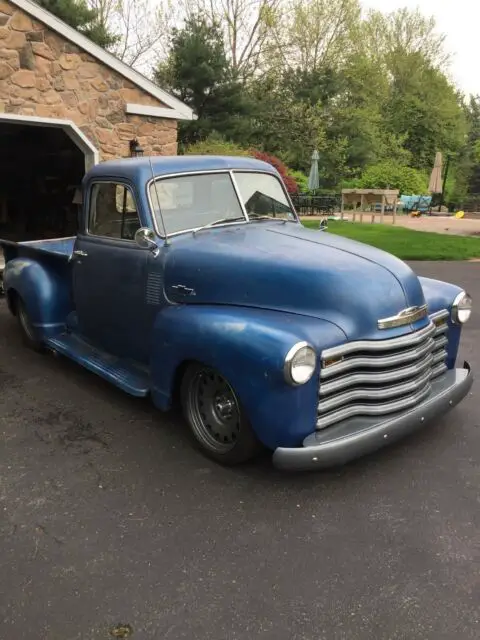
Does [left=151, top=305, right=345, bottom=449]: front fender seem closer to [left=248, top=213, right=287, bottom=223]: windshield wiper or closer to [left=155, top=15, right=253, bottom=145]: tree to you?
[left=248, top=213, right=287, bottom=223]: windshield wiper

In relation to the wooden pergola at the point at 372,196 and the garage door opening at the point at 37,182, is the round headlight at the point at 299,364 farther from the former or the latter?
the wooden pergola at the point at 372,196

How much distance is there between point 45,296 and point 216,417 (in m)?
2.51

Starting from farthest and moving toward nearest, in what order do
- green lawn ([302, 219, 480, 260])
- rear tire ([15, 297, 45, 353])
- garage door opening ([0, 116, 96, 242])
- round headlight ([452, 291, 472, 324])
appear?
1. garage door opening ([0, 116, 96, 242])
2. green lawn ([302, 219, 480, 260])
3. rear tire ([15, 297, 45, 353])
4. round headlight ([452, 291, 472, 324])

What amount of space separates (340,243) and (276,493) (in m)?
1.64

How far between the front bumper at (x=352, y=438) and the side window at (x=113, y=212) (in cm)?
202

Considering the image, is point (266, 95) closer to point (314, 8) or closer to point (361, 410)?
point (314, 8)

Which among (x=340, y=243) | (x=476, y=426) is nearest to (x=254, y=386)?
(x=340, y=243)

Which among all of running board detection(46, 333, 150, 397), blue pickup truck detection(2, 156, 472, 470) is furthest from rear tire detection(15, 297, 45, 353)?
blue pickup truck detection(2, 156, 472, 470)

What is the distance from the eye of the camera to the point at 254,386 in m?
2.92

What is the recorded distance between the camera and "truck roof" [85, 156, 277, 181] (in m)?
4.04

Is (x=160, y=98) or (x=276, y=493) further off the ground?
(x=160, y=98)

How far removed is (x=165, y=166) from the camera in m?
4.09

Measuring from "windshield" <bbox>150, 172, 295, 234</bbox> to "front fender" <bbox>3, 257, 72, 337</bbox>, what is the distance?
1731mm

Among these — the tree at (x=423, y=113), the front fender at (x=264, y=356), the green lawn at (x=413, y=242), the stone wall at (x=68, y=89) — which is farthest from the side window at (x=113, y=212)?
the tree at (x=423, y=113)
